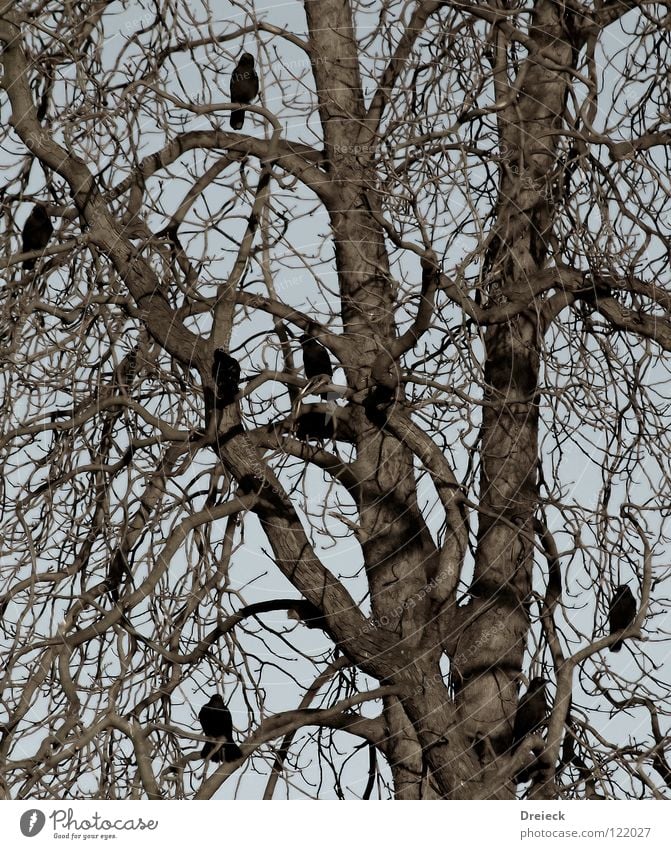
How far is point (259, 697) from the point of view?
550cm

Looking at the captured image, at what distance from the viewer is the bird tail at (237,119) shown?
5774mm

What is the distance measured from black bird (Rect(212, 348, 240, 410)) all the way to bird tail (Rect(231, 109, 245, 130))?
133cm

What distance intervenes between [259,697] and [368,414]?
51.1 inches

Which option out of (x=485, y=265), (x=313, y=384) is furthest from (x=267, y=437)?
(x=485, y=265)

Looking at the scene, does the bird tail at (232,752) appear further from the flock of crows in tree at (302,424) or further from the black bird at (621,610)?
the black bird at (621,610)

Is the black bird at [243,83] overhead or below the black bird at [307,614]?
overhead

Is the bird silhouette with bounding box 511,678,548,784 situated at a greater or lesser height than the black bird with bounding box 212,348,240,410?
lesser

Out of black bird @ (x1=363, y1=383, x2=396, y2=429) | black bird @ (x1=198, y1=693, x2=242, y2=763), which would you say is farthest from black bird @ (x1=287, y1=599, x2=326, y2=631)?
black bird @ (x1=363, y1=383, x2=396, y2=429)
